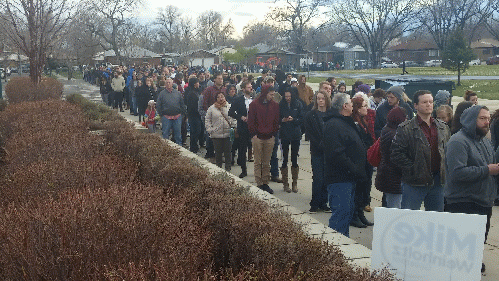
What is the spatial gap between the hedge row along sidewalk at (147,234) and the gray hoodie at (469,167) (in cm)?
179

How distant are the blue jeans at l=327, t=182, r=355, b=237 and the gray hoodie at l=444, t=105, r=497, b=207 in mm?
1127

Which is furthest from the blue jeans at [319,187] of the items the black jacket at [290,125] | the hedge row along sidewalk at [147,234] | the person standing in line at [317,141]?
the hedge row along sidewalk at [147,234]

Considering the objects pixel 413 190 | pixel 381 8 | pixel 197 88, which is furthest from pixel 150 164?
pixel 381 8

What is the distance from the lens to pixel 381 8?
86.1 m

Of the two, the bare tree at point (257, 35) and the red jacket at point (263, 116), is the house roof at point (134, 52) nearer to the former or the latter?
the red jacket at point (263, 116)

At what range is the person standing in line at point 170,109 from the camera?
1316 cm

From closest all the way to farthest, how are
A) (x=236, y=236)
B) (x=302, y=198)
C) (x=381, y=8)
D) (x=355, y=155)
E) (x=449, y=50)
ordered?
(x=236, y=236)
(x=355, y=155)
(x=302, y=198)
(x=449, y=50)
(x=381, y=8)

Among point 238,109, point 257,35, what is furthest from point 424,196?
point 257,35

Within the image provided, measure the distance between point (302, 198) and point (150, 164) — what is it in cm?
329

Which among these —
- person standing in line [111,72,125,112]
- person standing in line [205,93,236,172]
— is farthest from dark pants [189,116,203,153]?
person standing in line [111,72,125,112]

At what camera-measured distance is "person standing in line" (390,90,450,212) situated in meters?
5.70

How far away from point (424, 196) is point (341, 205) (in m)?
0.85

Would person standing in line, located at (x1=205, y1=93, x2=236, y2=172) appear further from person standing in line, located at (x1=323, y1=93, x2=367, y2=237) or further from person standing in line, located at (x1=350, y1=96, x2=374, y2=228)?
person standing in line, located at (x1=323, y1=93, x2=367, y2=237)

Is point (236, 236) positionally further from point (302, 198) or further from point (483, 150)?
point (302, 198)
